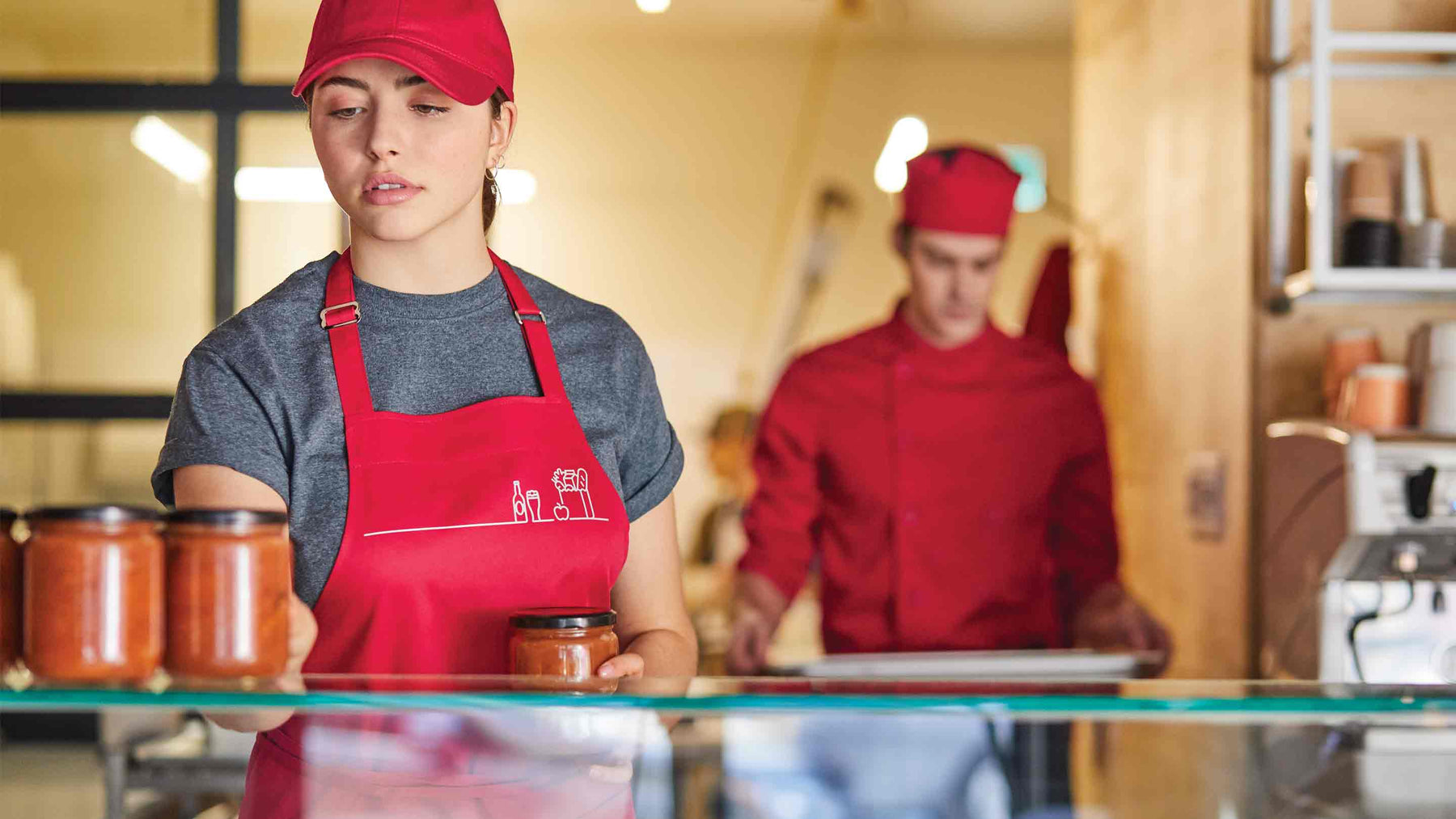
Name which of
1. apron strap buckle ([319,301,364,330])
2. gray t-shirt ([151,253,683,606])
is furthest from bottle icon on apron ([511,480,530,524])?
apron strap buckle ([319,301,364,330])

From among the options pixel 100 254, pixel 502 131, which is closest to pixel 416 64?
pixel 502 131

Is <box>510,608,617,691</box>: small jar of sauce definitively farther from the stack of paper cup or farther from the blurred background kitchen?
the stack of paper cup

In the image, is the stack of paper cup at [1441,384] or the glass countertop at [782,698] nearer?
the glass countertop at [782,698]

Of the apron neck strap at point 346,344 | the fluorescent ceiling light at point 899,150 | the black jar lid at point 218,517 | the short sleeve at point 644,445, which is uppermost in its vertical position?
the fluorescent ceiling light at point 899,150

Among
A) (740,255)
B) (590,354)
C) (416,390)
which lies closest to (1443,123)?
(590,354)

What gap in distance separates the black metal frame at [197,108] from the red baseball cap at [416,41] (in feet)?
5.03

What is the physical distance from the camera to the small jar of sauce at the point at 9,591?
816 mm

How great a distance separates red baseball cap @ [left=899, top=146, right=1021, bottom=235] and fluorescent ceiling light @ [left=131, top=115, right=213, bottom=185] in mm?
1411

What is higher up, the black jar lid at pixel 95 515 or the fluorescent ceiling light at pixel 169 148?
the fluorescent ceiling light at pixel 169 148

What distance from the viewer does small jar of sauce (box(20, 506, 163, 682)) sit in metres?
0.78

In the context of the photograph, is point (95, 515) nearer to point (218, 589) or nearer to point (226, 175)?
point (218, 589)

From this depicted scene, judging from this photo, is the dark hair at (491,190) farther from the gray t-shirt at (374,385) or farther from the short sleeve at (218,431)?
the short sleeve at (218,431)

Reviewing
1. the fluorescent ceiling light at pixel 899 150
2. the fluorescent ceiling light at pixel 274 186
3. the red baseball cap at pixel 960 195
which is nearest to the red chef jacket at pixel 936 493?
the red baseball cap at pixel 960 195

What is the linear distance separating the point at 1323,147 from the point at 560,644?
5.52 ft
